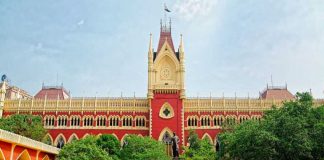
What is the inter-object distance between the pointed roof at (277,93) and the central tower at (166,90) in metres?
17.1

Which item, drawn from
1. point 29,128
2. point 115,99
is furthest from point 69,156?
point 115,99

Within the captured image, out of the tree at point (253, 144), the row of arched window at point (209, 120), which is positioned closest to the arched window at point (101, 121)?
the row of arched window at point (209, 120)

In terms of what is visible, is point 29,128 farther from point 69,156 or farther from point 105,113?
point 69,156

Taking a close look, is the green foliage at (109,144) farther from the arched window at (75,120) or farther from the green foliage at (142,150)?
the arched window at (75,120)

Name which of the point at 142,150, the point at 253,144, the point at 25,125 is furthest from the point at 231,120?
the point at 25,125

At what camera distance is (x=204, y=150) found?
2133 inches

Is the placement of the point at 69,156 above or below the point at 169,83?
below

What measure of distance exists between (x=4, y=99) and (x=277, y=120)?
1876 inches

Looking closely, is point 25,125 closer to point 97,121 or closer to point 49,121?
point 49,121

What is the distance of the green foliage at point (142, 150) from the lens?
166ft

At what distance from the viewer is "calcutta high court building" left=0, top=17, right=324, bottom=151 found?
212ft

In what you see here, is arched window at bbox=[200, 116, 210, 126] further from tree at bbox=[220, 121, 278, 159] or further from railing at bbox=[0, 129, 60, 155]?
railing at bbox=[0, 129, 60, 155]

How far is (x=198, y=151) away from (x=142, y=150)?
312 inches

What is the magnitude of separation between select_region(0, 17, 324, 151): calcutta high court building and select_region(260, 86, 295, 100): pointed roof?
3644mm
